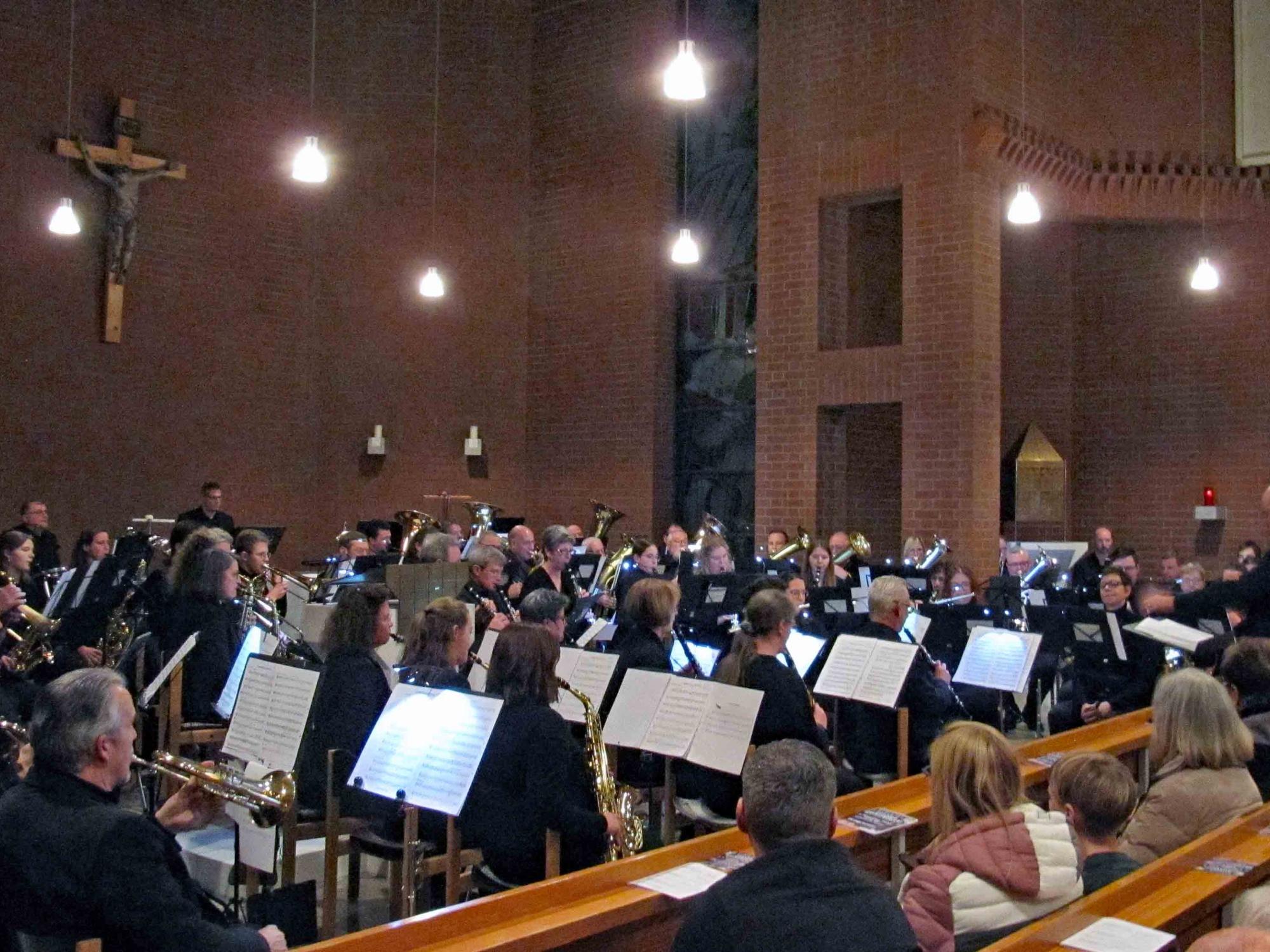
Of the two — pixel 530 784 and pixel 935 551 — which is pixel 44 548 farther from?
pixel 530 784

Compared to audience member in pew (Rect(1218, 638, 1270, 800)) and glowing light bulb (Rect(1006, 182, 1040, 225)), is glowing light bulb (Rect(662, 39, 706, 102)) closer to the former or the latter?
audience member in pew (Rect(1218, 638, 1270, 800))

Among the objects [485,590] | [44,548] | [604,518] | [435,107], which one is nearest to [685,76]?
[485,590]

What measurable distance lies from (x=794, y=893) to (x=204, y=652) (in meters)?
4.35

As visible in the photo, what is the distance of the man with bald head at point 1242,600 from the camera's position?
596 centimetres

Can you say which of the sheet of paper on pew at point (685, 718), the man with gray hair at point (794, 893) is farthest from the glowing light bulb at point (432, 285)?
the man with gray hair at point (794, 893)

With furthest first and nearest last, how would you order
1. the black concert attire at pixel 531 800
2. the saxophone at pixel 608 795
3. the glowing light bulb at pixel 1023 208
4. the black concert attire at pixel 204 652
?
the glowing light bulb at pixel 1023 208 → the black concert attire at pixel 204 652 → the saxophone at pixel 608 795 → the black concert attire at pixel 531 800

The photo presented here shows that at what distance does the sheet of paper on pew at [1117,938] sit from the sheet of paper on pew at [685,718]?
5.19 feet

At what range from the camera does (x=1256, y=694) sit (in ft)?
16.6

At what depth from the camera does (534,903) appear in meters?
3.30


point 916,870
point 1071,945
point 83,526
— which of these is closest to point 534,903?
point 916,870

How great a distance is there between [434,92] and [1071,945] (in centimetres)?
1309

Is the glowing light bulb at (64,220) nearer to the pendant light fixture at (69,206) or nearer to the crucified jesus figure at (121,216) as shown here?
the pendant light fixture at (69,206)

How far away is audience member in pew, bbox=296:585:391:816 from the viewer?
4918mm

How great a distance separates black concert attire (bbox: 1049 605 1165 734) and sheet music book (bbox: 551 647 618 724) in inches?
134
